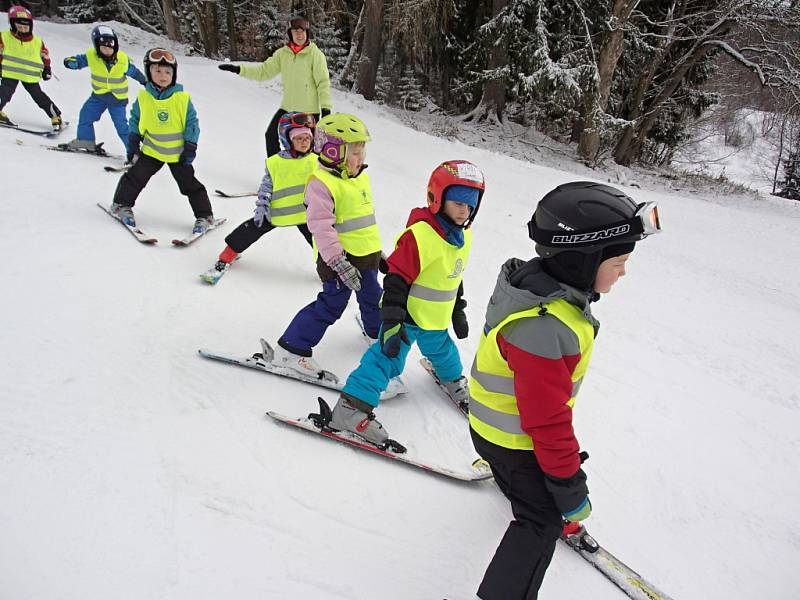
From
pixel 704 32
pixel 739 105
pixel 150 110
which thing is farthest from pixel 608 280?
pixel 739 105

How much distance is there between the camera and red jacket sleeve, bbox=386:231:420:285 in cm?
261

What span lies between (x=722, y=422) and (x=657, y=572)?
1773mm

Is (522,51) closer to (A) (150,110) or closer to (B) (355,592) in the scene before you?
(A) (150,110)

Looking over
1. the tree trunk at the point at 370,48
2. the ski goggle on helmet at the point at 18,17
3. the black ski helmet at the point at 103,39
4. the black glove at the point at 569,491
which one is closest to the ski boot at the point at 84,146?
the black ski helmet at the point at 103,39

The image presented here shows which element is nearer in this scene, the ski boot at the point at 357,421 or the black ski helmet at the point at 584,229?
the black ski helmet at the point at 584,229

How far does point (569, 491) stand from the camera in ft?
5.87

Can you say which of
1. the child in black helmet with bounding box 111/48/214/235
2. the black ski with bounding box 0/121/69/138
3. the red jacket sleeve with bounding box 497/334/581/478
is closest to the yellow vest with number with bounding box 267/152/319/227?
the child in black helmet with bounding box 111/48/214/235

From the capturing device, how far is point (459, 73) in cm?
1816

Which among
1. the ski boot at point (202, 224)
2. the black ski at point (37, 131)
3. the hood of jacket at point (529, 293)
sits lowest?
the ski boot at point (202, 224)

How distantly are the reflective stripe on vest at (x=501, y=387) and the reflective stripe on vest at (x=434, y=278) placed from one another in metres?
0.77

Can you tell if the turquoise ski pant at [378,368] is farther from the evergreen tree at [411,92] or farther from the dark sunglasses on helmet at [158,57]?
the evergreen tree at [411,92]

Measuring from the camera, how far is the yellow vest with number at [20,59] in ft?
25.0

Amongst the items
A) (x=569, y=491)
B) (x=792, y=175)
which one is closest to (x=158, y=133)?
(x=569, y=491)

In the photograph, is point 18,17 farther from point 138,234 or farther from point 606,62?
point 606,62
